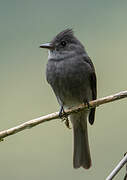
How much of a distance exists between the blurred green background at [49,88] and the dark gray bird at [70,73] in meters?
1.09

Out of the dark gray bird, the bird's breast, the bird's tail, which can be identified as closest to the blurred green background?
the bird's tail

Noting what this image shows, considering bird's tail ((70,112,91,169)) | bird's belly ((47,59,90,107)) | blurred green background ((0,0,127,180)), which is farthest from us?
blurred green background ((0,0,127,180))

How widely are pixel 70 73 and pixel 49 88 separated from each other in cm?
270

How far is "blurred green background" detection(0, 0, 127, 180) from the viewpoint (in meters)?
7.21

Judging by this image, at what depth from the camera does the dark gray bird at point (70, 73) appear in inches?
226

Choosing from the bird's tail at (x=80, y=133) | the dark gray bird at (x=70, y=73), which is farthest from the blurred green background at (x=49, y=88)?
the dark gray bird at (x=70, y=73)

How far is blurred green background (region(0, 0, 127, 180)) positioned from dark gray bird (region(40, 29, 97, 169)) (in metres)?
1.09

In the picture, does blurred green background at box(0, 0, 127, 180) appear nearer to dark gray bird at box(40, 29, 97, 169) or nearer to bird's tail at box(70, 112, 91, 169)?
bird's tail at box(70, 112, 91, 169)

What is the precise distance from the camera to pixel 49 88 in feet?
27.6

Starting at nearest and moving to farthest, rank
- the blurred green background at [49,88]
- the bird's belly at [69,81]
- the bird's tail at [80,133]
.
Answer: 1. the bird's belly at [69,81]
2. the bird's tail at [80,133]
3. the blurred green background at [49,88]

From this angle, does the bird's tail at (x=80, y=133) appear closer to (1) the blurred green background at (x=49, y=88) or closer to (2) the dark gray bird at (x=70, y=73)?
(2) the dark gray bird at (x=70, y=73)

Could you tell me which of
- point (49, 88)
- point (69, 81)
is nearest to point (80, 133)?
point (69, 81)

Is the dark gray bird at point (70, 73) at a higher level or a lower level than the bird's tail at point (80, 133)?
higher

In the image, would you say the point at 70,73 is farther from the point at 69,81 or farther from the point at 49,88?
the point at 49,88
